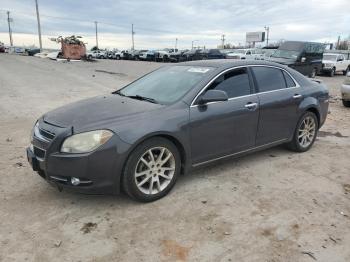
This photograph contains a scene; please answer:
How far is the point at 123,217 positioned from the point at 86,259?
75 centimetres

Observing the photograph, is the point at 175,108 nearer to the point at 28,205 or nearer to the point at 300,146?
the point at 28,205

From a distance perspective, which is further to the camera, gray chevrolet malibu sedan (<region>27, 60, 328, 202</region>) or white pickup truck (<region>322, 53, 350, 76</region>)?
white pickup truck (<region>322, 53, 350, 76</region>)

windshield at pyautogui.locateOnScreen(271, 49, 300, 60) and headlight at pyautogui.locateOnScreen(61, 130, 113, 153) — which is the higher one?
windshield at pyautogui.locateOnScreen(271, 49, 300, 60)

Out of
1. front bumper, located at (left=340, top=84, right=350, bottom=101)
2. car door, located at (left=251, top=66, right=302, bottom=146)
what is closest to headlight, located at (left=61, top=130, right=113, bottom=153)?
car door, located at (left=251, top=66, right=302, bottom=146)

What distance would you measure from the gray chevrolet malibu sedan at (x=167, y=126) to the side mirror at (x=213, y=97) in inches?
0.5

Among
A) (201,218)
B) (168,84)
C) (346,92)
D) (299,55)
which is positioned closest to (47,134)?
(168,84)

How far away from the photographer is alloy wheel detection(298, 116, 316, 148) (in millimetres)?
5840

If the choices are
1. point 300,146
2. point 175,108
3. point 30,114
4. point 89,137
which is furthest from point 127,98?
point 30,114

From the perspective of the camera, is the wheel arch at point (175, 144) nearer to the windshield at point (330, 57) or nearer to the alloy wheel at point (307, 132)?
the alloy wheel at point (307, 132)

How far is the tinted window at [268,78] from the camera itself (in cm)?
516

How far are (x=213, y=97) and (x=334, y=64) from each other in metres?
23.2

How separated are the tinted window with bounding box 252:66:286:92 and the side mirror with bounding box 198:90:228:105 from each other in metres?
1.02

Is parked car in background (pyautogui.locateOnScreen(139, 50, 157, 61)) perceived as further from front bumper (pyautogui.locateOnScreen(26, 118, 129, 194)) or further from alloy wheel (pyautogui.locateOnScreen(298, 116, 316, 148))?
front bumper (pyautogui.locateOnScreen(26, 118, 129, 194))

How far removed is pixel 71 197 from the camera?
4129mm
